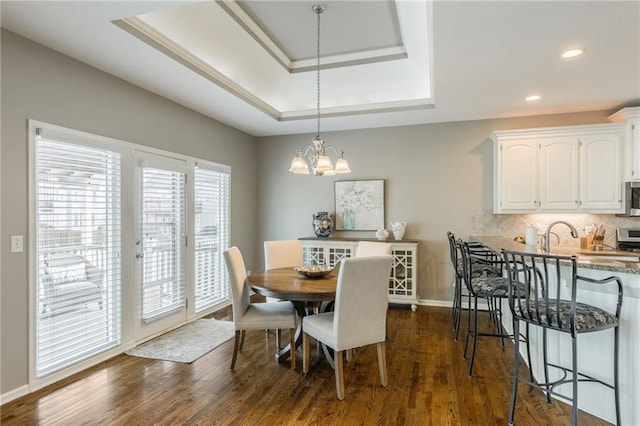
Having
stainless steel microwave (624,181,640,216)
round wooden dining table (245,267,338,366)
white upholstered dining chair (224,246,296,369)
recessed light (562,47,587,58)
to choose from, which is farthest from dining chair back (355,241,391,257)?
stainless steel microwave (624,181,640,216)

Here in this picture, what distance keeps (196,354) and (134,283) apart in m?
0.98

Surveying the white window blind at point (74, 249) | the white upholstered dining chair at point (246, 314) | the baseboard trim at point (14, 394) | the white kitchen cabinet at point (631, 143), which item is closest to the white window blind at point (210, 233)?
the white window blind at point (74, 249)

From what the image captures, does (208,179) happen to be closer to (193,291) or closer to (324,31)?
(193,291)

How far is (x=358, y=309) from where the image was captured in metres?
2.55

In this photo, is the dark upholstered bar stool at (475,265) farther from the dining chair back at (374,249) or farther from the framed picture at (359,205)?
the framed picture at (359,205)

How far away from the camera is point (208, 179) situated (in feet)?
15.5

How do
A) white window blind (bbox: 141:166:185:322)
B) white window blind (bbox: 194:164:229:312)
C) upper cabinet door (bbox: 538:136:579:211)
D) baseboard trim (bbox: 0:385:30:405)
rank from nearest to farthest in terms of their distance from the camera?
baseboard trim (bbox: 0:385:30:405) < white window blind (bbox: 141:166:185:322) < upper cabinet door (bbox: 538:136:579:211) < white window blind (bbox: 194:164:229:312)

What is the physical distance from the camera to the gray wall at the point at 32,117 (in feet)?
8.07

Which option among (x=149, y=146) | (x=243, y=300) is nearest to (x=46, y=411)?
(x=243, y=300)

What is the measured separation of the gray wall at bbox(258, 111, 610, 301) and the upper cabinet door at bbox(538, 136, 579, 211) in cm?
44

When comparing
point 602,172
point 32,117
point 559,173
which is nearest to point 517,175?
point 559,173

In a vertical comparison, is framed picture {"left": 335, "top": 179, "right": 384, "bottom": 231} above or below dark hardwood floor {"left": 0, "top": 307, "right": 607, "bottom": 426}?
above

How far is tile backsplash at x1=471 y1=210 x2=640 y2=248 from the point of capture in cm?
432

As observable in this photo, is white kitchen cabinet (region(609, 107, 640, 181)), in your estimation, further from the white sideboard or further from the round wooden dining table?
the round wooden dining table
